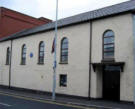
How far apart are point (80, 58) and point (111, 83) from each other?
11.3 feet

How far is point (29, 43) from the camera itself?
2392 cm

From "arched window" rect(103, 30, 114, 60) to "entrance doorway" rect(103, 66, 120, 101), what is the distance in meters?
0.98

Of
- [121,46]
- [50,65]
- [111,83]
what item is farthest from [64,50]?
[121,46]

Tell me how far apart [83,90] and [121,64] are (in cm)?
421

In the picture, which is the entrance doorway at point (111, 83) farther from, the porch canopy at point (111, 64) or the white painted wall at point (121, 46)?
the white painted wall at point (121, 46)

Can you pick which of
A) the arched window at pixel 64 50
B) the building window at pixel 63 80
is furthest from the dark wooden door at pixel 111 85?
the arched window at pixel 64 50

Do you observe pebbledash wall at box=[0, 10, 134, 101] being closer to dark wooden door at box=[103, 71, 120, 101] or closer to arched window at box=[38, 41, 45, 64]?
arched window at box=[38, 41, 45, 64]

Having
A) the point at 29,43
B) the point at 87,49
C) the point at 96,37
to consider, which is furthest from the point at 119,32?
the point at 29,43

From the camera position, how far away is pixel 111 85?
52.9 feet

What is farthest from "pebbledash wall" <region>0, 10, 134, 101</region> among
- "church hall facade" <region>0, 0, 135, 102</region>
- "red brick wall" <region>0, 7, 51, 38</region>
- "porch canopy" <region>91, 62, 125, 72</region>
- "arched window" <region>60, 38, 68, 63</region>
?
"red brick wall" <region>0, 7, 51, 38</region>

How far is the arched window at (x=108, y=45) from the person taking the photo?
1558cm

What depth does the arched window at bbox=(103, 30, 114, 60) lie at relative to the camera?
51.1ft

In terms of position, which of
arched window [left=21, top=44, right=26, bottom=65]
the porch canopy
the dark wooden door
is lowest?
the dark wooden door

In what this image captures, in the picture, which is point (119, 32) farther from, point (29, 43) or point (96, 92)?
point (29, 43)
